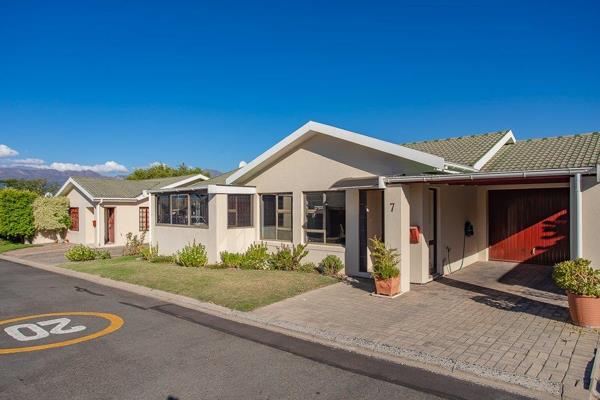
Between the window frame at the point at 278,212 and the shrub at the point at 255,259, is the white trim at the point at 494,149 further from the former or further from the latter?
the shrub at the point at 255,259

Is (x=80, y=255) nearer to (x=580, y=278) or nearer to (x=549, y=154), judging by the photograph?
(x=580, y=278)

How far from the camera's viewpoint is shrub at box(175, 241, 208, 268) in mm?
14016

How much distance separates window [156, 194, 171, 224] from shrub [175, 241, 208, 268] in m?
2.41

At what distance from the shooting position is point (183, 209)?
51.7 feet

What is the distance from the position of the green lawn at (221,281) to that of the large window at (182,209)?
197cm

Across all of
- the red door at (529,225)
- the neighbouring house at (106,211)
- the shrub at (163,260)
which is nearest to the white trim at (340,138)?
the shrub at (163,260)

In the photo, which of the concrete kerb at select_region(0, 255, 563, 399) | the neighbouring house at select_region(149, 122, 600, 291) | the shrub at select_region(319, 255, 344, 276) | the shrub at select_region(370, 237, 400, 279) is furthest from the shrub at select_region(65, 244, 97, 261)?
the shrub at select_region(370, 237, 400, 279)

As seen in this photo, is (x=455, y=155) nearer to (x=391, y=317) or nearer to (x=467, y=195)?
(x=467, y=195)

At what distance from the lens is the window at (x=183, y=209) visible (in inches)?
586

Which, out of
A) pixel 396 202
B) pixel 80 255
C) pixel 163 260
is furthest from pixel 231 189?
pixel 80 255

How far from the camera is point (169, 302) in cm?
941

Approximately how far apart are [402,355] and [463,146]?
850cm

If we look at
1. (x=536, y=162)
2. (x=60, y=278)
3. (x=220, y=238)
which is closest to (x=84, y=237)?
(x=60, y=278)

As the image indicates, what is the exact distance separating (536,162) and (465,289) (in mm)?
3654
